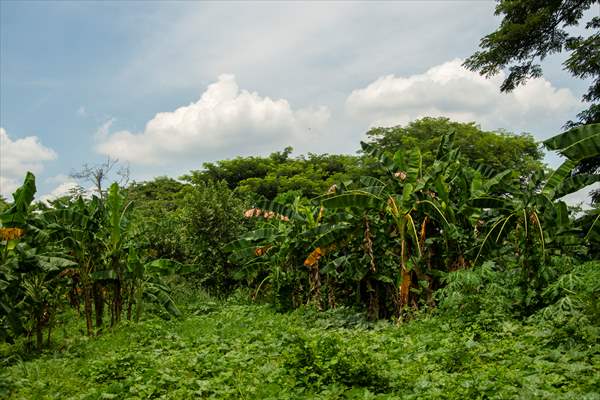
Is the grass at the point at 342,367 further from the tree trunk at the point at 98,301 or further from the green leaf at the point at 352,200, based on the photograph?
the tree trunk at the point at 98,301

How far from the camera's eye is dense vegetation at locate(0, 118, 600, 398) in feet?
17.3

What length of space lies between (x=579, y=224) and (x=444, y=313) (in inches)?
102

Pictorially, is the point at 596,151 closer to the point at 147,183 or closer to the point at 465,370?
the point at 465,370

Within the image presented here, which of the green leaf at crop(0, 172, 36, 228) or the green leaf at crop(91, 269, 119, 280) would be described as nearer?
the green leaf at crop(0, 172, 36, 228)

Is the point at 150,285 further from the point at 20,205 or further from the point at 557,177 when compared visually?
the point at 557,177

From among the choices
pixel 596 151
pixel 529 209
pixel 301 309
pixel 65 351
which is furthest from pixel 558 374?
pixel 65 351

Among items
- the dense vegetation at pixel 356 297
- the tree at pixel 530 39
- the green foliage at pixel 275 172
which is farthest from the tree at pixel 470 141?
the dense vegetation at pixel 356 297

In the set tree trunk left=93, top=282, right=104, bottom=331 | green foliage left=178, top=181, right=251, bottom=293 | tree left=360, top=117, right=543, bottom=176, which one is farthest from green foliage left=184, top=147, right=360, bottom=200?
tree trunk left=93, top=282, right=104, bottom=331

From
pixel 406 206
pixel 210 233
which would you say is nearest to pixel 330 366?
pixel 406 206

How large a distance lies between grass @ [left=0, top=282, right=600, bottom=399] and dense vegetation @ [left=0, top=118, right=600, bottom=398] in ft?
0.08

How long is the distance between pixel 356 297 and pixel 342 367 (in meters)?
5.06

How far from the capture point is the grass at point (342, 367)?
459 cm

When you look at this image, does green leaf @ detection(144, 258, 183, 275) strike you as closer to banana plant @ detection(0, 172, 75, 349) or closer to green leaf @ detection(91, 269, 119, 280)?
green leaf @ detection(91, 269, 119, 280)

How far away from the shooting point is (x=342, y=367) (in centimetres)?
520
